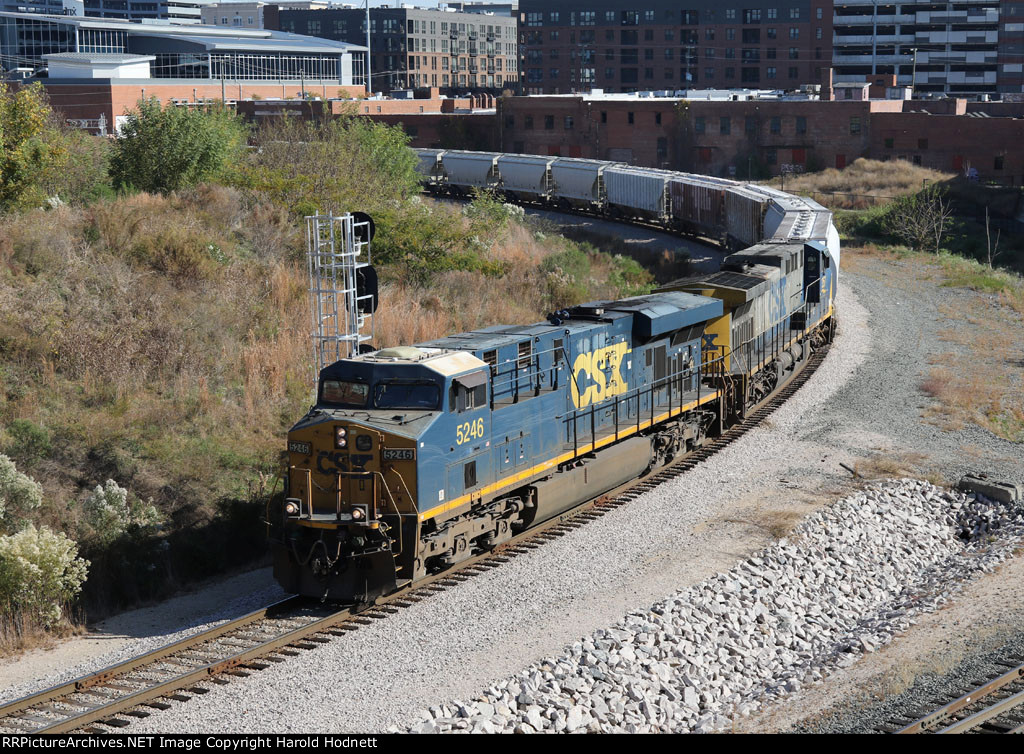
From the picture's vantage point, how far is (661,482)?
21562 mm

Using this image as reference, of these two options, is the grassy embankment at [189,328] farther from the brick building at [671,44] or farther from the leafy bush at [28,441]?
the brick building at [671,44]

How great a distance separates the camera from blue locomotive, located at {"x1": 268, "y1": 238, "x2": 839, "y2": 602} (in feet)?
49.4

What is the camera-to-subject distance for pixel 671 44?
118 metres

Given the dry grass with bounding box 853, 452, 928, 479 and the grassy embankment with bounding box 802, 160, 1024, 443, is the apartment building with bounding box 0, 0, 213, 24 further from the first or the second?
the dry grass with bounding box 853, 452, 928, 479

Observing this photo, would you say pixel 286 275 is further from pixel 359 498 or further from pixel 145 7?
pixel 145 7

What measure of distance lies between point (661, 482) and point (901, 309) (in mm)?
→ 20660

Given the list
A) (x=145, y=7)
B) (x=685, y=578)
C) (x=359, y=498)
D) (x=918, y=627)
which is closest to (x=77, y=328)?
(x=359, y=498)

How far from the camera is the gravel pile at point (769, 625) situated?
490 inches

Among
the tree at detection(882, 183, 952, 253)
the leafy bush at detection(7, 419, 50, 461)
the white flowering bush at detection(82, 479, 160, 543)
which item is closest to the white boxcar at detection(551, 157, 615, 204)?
the tree at detection(882, 183, 952, 253)

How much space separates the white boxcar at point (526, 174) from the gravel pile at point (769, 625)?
43282 millimetres

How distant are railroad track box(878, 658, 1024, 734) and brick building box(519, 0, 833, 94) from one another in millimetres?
107153

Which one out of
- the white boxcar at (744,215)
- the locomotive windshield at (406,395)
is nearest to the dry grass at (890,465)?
the locomotive windshield at (406,395)

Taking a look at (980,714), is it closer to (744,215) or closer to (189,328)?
(189,328)

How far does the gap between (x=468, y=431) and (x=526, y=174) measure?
48.5 m
